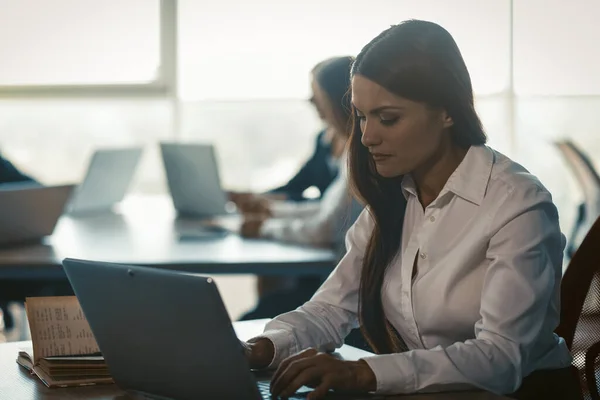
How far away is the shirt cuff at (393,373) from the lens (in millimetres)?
1441

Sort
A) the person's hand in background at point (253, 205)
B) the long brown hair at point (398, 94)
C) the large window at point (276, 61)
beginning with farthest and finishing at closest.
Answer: the large window at point (276, 61)
the person's hand in background at point (253, 205)
the long brown hair at point (398, 94)

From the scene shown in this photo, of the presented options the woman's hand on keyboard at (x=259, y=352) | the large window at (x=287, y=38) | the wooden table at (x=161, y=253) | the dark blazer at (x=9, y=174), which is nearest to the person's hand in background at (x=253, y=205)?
the wooden table at (x=161, y=253)

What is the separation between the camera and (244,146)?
6.99 metres

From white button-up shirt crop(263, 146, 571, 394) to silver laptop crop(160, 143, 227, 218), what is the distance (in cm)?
192

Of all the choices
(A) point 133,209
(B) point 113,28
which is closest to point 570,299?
(A) point 133,209

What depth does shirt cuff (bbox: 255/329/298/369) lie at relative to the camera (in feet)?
5.45

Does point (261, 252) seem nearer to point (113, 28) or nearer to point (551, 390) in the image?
point (551, 390)

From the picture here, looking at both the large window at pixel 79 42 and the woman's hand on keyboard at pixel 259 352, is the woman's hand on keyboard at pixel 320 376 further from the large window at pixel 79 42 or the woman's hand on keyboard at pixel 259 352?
the large window at pixel 79 42

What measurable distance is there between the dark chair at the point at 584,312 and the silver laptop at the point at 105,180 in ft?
7.94

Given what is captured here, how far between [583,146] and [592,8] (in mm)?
821

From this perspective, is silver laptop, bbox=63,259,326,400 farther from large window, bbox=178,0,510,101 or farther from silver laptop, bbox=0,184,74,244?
large window, bbox=178,0,510,101

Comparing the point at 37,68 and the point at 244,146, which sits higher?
the point at 37,68

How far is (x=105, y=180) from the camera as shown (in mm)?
4109

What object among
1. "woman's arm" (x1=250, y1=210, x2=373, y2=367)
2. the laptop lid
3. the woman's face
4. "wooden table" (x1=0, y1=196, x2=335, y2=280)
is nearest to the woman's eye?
the woman's face
